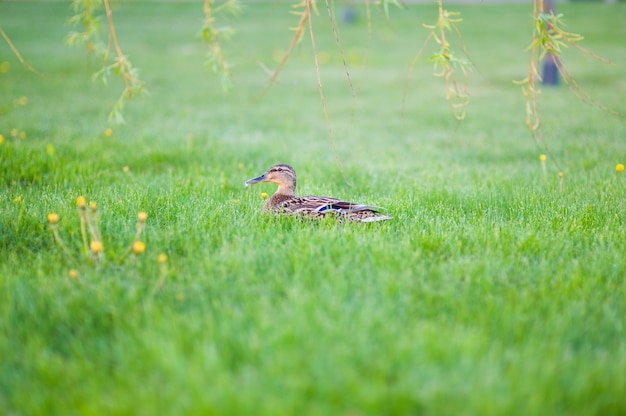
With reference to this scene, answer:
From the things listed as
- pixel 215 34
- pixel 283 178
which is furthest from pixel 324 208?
pixel 215 34

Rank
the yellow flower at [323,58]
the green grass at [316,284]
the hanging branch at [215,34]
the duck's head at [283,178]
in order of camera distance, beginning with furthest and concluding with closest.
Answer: the yellow flower at [323,58] < the duck's head at [283,178] < the hanging branch at [215,34] < the green grass at [316,284]

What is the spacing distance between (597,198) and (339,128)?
5.69 m

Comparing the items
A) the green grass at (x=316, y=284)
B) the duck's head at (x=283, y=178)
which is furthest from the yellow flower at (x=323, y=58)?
the duck's head at (x=283, y=178)

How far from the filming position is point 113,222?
13.5 ft

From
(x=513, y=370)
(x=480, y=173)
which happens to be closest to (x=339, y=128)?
(x=480, y=173)

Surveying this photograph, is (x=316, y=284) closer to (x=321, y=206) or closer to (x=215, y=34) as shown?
(x=321, y=206)

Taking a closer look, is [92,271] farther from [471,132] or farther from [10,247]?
[471,132]

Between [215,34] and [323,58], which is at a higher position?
[215,34]

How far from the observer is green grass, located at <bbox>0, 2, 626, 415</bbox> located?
7.30 ft

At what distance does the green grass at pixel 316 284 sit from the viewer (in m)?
2.22

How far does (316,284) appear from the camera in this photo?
10.3 feet

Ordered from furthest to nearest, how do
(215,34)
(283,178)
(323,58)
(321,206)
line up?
(323,58) → (283,178) → (215,34) → (321,206)

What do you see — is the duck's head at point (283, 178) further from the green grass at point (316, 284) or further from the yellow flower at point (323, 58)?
the yellow flower at point (323, 58)

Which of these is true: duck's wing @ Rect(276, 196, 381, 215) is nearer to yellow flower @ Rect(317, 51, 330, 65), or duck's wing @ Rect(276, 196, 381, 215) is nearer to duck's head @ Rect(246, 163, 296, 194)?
duck's head @ Rect(246, 163, 296, 194)
